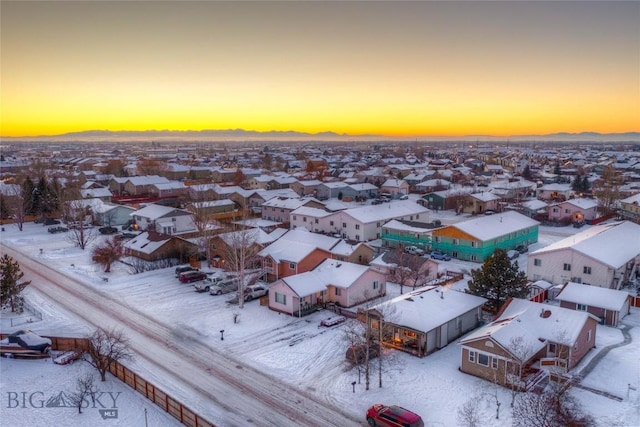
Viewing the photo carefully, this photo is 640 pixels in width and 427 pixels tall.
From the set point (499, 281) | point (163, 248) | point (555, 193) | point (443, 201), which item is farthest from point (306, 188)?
point (499, 281)

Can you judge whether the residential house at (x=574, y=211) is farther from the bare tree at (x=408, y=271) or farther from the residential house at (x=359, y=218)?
the bare tree at (x=408, y=271)

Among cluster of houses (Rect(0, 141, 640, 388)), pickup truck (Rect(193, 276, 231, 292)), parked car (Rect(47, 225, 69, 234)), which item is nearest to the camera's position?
cluster of houses (Rect(0, 141, 640, 388))

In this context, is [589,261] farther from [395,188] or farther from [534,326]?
[395,188]

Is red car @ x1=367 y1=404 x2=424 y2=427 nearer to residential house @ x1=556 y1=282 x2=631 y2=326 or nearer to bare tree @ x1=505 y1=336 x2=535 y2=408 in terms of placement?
bare tree @ x1=505 y1=336 x2=535 y2=408

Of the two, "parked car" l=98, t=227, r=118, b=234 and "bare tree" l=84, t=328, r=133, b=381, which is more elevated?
"bare tree" l=84, t=328, r=133, b=381

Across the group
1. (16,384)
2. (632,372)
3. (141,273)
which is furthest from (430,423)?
(141,273)

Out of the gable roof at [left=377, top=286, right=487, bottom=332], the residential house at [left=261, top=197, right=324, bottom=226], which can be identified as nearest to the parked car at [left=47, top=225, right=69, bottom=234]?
the residential house at [left=261, top=197, right=324, bottom=226]

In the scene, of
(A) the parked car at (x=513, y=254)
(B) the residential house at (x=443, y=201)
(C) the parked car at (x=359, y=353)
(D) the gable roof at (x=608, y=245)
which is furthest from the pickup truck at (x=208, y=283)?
(B) the residential house at (x=443, y=201)
